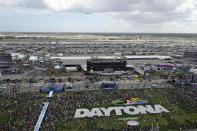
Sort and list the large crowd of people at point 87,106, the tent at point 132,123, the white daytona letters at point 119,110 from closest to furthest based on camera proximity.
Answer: the tent at point 132,123 < the large crowd of people at point 87,106 < the white daytona letters at point 119,110

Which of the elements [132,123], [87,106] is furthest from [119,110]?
[87,106]

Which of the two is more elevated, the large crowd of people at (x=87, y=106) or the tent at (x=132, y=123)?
the tent at (x=132, y=123)

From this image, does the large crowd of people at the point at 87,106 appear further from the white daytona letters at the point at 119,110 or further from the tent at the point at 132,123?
the white daytona letters at the point at 119,110

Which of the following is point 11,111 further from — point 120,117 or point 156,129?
point 156,129

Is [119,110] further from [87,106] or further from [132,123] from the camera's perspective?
[87,106]

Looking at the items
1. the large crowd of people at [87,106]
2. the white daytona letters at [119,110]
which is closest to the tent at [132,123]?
the large crowd of people at [87,106]

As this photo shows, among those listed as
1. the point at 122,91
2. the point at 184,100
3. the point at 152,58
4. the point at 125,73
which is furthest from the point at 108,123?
the point at 152,58

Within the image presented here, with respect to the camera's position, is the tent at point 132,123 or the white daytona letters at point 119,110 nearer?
the tent at point 132,123

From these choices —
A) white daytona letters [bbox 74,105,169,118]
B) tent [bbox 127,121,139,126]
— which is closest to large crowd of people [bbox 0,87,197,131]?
tent [bbox 127,121,139,126]
